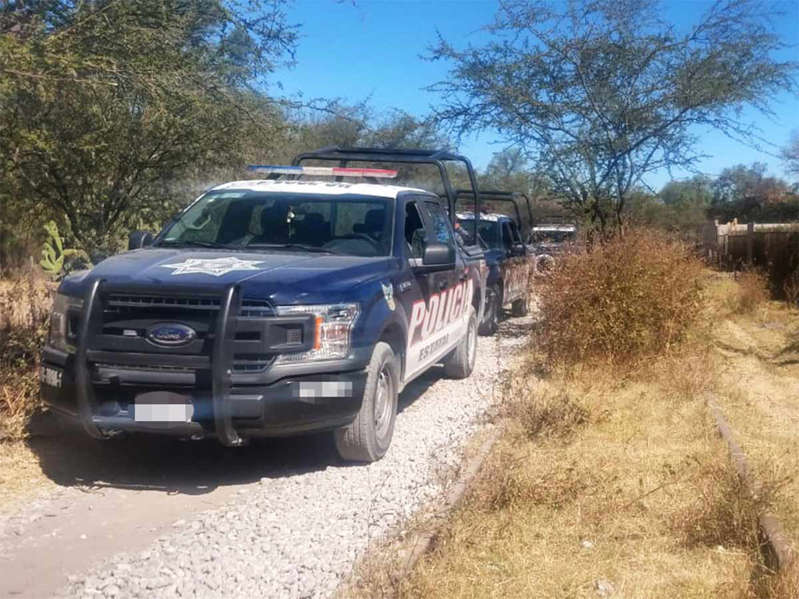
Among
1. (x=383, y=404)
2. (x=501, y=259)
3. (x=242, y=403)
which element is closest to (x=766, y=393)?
(x=383, y=404)

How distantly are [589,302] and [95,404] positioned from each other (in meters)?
5.77

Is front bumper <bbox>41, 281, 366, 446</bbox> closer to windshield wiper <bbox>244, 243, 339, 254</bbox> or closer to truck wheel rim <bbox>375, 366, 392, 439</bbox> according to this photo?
truck wheel rim <bbox>375, 366, 392, 439</bbox>

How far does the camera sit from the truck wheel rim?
6839 millimetres

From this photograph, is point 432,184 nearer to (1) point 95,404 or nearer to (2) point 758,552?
(1) point 95,404

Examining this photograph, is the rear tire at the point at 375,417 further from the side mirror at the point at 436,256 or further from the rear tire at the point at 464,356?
the rear tire at the point at 464,356

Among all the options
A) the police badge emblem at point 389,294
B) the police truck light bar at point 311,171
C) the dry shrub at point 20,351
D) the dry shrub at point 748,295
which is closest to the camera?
the police badge emblem at point 389,294

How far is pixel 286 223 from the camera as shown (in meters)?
7.67

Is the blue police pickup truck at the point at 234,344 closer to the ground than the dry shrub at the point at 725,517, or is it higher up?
higher up

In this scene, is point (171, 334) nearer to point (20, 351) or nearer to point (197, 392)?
point (197, 392)

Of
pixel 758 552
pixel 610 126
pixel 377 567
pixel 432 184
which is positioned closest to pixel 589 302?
pixel 610 126

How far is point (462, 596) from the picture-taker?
4312mm

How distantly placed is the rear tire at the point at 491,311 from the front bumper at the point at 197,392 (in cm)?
746

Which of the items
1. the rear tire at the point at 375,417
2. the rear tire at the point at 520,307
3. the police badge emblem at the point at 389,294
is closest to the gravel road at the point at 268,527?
the rear tire at the point at 375,417

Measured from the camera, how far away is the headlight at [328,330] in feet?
19.7
